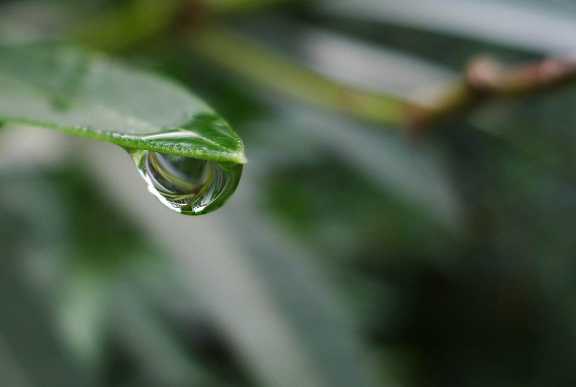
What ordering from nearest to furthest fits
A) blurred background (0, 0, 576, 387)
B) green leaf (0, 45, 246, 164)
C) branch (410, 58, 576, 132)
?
green leaf (0, 45, 246, 164) < branch (410, 58, 576, 132) < blurred background (0, 0, 576, 387)

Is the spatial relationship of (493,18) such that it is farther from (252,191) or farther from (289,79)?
(252,191)

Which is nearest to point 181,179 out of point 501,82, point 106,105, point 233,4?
point 106,105

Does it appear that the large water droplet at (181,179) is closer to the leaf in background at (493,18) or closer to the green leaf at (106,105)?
the green leaf at (106,105)

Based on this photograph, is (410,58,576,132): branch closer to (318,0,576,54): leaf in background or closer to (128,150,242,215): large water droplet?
(318,0,576,54): leaf in background

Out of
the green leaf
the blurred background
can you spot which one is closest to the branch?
the blurred background

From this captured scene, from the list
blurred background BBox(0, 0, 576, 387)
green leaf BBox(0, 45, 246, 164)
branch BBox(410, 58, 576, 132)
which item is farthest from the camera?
blurred background BBox(0, 0, 576, 387)

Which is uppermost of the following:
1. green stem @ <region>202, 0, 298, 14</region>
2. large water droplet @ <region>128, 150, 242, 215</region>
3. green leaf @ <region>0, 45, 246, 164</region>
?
green stem @ <region>202, 0, 298, 14</region>

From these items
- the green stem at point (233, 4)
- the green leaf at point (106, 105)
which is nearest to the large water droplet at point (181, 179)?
the green leaf at point (106, 105)

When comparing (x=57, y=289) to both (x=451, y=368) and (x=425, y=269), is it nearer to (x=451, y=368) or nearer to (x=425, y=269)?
(x=425, y=269)

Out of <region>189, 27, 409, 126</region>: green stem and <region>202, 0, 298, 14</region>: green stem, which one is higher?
<region>202, 0, 298, 14</region>: green stem
